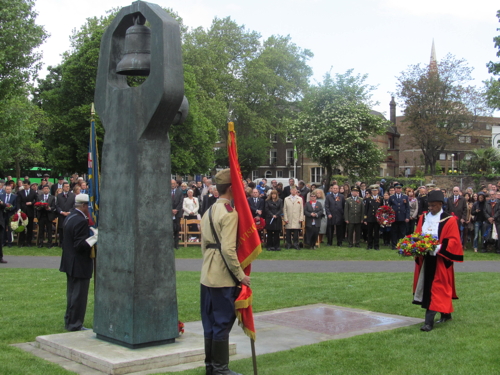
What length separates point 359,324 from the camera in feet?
29.5

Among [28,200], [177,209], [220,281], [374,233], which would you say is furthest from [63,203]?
[220,281]

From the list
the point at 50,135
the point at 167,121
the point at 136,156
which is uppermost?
the point at 50,135

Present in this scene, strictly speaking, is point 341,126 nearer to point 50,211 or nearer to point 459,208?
point 459,208

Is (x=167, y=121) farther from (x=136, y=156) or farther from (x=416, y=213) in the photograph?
(x=416, y=213)

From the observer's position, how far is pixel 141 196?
23.1 ft

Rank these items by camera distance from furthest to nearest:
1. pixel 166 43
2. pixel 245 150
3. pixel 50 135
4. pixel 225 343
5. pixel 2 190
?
1. pixel 245 150
2. pixel 50 135
3. pixel 2 190
4. pixel 166 43
5. pixel 225 343

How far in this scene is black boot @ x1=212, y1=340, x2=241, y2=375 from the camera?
6227 mm

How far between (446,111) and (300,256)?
46053 mm

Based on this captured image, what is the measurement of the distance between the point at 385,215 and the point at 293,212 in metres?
3.22

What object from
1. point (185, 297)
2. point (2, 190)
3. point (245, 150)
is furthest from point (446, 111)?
point (185, 297)

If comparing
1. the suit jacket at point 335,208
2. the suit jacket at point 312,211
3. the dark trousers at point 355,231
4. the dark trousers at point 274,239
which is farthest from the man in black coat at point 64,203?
the dark trousers at point 355,231

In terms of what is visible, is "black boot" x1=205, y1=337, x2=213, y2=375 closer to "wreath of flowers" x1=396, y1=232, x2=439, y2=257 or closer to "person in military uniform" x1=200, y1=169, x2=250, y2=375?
"person in military uniform" x1=200, y1=169, x2=250, y2=375

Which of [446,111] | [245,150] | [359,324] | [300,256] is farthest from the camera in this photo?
[245,150]

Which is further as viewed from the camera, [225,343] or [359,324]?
[359,324]
